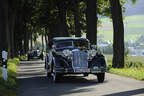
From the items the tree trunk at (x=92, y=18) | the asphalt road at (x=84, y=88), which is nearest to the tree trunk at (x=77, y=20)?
the tree trunk at (x=92, y=18)

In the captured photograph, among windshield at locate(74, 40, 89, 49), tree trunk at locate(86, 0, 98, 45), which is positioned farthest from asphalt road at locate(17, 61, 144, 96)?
tree trunk at locate(86, 0, 98, 45)

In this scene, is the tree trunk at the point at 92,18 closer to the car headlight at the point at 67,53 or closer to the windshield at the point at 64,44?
the windshield at the point at 64,44

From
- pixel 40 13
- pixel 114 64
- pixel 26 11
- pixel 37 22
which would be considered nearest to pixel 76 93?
pixel 114 64

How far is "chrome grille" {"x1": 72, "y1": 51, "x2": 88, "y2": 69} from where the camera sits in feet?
51.2

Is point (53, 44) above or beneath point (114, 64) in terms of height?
above

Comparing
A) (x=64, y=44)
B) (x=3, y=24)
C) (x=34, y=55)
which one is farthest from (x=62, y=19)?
(x=64, y=44)

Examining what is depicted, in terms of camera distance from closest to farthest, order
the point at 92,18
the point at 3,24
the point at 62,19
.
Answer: the point at 92,18
the point at 3,24
the point at 62,19

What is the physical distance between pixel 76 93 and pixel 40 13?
139 ft

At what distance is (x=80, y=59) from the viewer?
1566 centimetres

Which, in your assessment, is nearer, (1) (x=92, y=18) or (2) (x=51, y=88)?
(2) (x=51, y=88)

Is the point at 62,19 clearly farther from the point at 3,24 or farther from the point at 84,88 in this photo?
the point at 84,88

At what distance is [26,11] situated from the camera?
49750 millimetres

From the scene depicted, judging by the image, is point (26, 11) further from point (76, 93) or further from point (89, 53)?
point (76, 93)

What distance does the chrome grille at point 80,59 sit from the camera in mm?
15602
